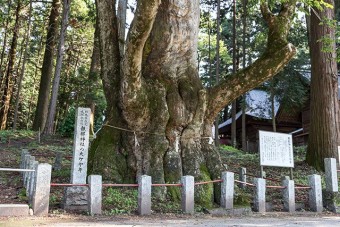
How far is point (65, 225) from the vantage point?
5.33 meters

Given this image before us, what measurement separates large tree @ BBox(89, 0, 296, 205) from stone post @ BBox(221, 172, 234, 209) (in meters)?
0.34

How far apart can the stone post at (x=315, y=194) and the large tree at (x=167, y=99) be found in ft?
7.63

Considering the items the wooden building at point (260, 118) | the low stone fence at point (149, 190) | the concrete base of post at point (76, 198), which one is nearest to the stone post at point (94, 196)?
the low stone fence at point (149, 190)

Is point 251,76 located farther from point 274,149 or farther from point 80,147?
point 80,147

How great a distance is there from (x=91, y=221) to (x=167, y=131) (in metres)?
2.76

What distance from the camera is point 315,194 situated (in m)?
8.50

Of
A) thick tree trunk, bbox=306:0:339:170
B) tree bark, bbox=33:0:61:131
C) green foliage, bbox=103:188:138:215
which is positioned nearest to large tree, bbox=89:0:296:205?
green foliage, bbox=103:188:138:215

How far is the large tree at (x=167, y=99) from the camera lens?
25.0 ft

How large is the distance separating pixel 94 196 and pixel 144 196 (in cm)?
87

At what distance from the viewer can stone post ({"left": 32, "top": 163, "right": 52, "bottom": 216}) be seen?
5871 millimetres

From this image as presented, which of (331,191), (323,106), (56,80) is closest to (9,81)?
(56,80)

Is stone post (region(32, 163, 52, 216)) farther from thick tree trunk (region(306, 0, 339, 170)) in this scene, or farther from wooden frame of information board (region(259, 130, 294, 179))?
thick tree trunk (region(306, 0, 339, 170))

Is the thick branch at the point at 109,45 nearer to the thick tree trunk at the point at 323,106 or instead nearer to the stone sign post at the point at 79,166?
the stone sign post at the point at 79,166

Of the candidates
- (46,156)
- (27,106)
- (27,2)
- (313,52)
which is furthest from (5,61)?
(313,52)
